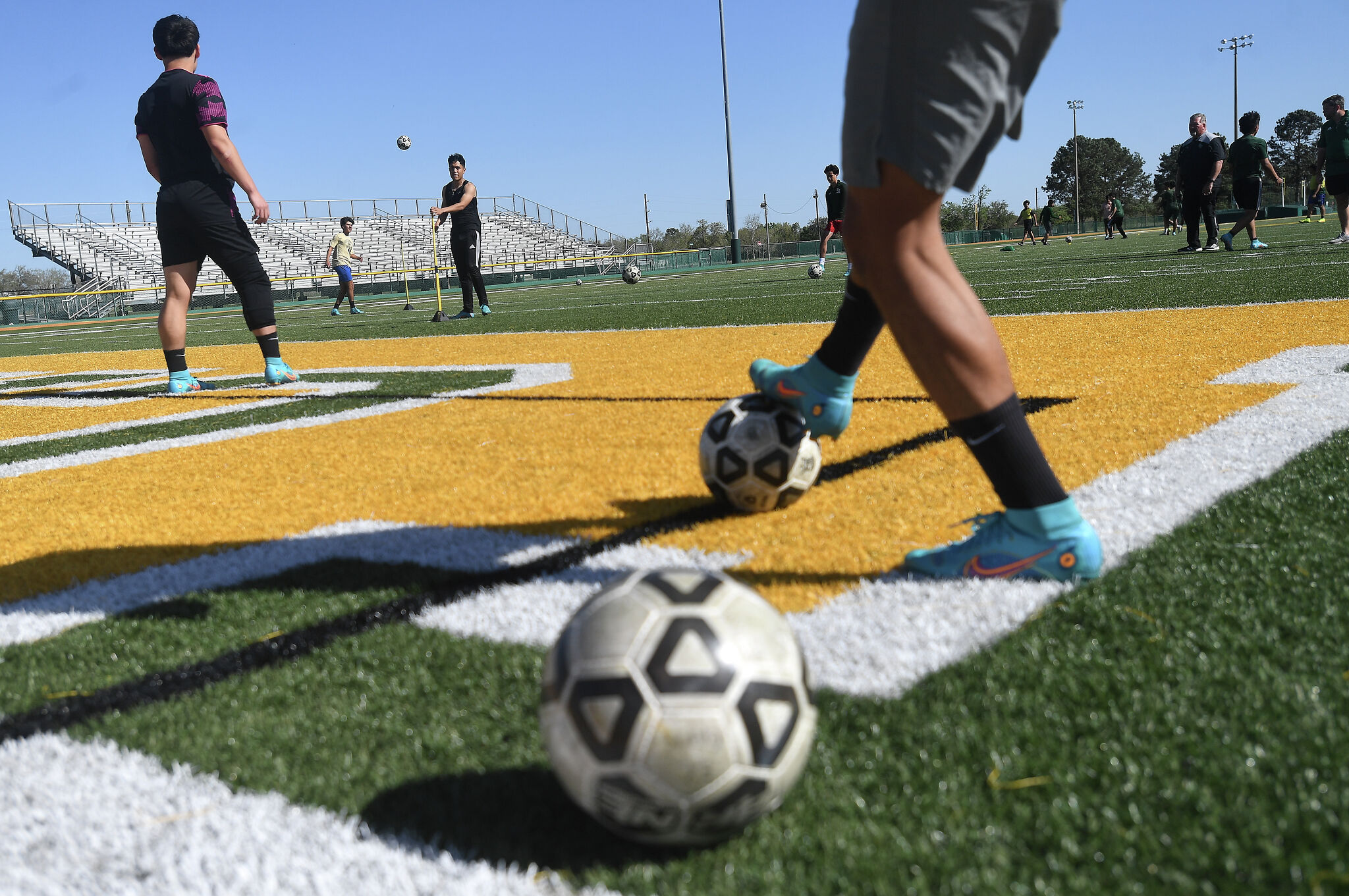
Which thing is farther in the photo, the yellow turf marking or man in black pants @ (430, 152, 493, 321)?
man in black pants @ (430, 152, 493, 321)

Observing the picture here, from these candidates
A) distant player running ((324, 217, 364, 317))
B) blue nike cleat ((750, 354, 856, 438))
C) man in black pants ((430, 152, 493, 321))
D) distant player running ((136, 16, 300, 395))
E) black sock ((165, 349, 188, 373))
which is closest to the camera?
blue nike cleat ((750, 354, 856, 438))

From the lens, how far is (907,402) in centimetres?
442

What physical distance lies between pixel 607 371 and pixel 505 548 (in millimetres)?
4000

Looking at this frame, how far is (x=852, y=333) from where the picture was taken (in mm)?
2680

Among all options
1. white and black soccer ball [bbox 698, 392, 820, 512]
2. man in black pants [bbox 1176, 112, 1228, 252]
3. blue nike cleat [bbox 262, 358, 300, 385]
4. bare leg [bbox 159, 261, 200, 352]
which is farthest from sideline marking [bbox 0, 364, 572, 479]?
man in black pants [bbox 1176, 112, 1228, 252]

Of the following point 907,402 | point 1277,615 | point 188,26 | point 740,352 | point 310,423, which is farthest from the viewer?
point 740,352

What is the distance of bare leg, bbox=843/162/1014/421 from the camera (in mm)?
2025

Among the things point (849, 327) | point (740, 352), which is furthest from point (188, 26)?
point (849, 327)

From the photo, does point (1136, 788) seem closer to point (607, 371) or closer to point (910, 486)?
point (910, 486)

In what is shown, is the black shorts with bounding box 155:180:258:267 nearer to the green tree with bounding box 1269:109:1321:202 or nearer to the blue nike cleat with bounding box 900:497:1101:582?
the blue nike cleat with bounding box 900:497:1101:582

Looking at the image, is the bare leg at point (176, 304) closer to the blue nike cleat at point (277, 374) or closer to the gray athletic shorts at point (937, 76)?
the blue nike cleat at point (277, 374)

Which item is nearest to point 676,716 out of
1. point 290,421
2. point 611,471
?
point 611,471

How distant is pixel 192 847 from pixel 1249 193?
1894 centimetres

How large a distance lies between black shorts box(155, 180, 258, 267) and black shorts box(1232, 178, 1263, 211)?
15.7 meters
